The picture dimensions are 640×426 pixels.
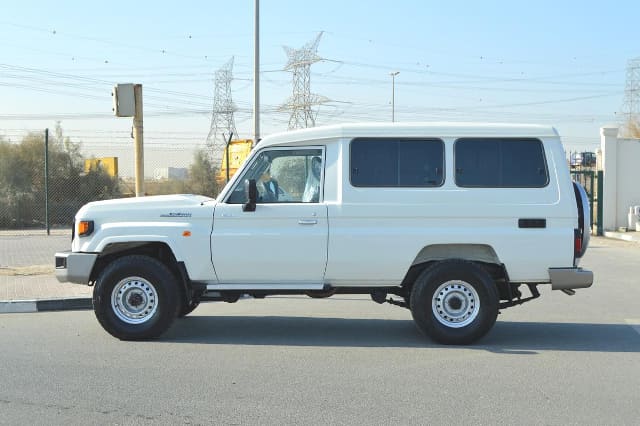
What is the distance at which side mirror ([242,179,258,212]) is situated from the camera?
7.05 metres

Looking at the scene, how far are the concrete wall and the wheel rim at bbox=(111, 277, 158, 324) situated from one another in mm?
17838

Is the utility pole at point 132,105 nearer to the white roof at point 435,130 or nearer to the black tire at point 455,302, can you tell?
the white roof at point 435,130

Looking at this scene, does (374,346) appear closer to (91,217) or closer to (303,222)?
(303,222)

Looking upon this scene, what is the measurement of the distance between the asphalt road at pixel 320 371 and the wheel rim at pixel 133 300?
11.8 inches

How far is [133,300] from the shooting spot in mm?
7375

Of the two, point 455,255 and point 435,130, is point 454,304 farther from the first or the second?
point 435,130

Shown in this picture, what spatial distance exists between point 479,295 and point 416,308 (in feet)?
2.19

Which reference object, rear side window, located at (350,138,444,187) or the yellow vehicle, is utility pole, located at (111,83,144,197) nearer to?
rear side window, located at (350,138,444,187)

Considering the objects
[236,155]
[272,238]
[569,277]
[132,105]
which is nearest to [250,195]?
[272,238]

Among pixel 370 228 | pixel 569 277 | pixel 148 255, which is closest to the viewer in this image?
pixel 569 277

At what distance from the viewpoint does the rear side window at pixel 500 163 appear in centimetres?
719

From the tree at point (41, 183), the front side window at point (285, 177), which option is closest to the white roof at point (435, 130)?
the front side window at point (285, 177)

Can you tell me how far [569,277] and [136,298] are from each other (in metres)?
4.57

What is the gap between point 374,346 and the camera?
7199mm
